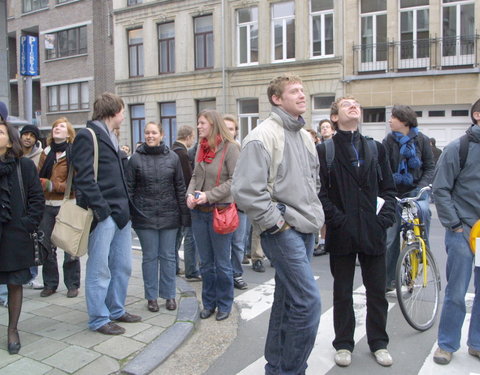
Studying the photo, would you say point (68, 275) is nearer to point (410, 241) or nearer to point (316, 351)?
point (316, 351)

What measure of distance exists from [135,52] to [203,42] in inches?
174

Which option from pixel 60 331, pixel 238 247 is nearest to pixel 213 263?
pixel 238 247

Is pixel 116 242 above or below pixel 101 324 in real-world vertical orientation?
above

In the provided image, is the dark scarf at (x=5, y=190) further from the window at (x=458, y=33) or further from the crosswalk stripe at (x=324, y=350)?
the window at (x=458, y=33)

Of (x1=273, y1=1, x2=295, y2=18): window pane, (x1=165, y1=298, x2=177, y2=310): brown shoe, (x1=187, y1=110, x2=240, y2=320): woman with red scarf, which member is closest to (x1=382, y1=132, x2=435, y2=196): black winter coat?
(x1=187, y1=110, x2=240, y2=320): woman with red scarf

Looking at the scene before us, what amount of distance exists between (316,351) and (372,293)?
71 cm

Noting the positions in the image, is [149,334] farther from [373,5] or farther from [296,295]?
[373,5]

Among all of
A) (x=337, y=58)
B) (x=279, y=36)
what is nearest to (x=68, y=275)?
(x=337, y=58)

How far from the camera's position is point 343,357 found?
3932mm

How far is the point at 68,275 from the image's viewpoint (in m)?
5.70

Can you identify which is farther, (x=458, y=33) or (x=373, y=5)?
(x=373, y=5)

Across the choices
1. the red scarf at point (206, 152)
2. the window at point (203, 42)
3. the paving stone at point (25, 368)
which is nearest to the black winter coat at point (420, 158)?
the red scarf at point (206, 152)

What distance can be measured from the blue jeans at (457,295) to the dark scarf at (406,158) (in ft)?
4.96

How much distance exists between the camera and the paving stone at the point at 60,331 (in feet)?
14.5
